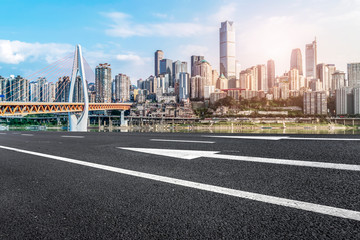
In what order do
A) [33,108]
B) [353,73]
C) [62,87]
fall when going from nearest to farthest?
[33,108] < [62,87] < [353,73]

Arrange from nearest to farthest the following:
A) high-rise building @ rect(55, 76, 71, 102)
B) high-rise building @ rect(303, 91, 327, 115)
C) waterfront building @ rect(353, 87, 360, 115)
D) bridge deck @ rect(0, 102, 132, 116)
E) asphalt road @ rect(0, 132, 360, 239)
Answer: asphalt road @ rect(0, 132, 360, 239) < bridge deck @ rect(0, 102, 132, 116) < high-rise building @ rect(55, 76, 71, 102) < waterfront building @ rect(353, 87, 360, 115) < high-rise building @ rect(303, 91, 327, 115)

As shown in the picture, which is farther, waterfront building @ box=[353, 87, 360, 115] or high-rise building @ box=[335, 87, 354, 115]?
high-rise building @ box=[335, 87, 354, 115]

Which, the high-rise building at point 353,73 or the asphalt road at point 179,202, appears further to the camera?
the high-rise building at point 353,73

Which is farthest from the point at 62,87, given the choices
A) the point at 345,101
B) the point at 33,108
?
the point at 345,101

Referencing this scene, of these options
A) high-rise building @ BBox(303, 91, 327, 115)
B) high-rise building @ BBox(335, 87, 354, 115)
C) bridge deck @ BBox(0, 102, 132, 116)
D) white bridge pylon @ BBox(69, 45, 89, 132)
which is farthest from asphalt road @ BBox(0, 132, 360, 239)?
high-rise building @ BBox(335, 87, 354, 115)

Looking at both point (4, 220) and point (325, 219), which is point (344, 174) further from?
point (4, 220)

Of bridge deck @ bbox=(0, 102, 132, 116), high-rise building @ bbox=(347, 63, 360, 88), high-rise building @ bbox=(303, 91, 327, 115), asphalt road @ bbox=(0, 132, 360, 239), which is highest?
high-rise building @ bbox=(347, 63, 360, 88)

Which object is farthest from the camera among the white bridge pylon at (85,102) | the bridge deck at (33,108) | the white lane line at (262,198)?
the white bridge pylon at (85,102)

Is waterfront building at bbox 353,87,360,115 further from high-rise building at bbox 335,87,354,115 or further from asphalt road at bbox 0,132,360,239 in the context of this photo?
asphalt road at bbox 0,132,360,239

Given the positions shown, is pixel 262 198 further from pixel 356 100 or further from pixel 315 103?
pixel 315 103

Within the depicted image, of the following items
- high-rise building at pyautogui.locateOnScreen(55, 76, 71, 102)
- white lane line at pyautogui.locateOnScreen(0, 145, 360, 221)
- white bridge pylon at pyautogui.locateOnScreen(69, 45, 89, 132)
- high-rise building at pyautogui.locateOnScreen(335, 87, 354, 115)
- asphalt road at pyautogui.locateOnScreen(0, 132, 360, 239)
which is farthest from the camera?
high-rise building at pyautogui.locateOnScreen(335, 87, 354, 115)

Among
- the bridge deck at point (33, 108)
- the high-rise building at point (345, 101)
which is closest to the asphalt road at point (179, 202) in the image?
the bridge deck at point (33, 108)

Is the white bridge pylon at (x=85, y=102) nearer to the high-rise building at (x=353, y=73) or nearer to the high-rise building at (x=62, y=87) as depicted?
the high-rise building at (x=62, y=87)

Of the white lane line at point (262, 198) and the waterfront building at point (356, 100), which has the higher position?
the waterfront building at point (356, 100)
